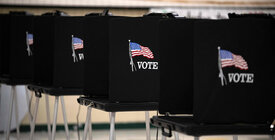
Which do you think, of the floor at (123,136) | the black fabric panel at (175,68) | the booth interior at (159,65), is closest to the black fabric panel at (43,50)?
the booth interior at (159,65)

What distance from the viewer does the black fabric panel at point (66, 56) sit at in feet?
10.0

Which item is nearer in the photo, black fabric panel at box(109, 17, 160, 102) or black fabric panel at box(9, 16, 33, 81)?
black fabric panel at box(109, 17, 160, 102)

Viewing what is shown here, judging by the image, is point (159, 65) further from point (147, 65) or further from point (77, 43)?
point (77, 43)

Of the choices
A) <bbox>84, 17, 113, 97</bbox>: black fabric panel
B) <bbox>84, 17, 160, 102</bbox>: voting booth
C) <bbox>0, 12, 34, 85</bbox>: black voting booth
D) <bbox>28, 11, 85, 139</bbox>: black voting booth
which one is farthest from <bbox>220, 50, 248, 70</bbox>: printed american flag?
<bbox>0, 12, 34, 85</bbox>: black voting booth

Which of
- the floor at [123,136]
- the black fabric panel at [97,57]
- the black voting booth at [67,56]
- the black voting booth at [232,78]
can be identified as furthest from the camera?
the floor at [123,136]

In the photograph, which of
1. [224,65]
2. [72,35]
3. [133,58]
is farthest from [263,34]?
[72,35]

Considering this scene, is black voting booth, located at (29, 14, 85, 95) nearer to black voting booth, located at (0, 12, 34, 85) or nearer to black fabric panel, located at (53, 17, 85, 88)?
black fabric panel, located at (53, 17, 85, 88)

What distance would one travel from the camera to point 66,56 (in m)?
3.07

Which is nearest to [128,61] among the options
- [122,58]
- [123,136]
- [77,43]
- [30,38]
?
[122,58]

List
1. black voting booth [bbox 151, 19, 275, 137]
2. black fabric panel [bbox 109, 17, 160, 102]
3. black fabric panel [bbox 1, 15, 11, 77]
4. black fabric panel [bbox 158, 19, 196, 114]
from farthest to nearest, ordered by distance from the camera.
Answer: black fabric panel [bbox 1, 15, 11, 77] → black fabric panel [bbox 109, 17, 160, 102] → black fabric panel [bbox 158, 19, 196, 114] → black voting booth [bbox 151, 19, 275, 137]

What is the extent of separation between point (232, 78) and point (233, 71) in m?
0.03

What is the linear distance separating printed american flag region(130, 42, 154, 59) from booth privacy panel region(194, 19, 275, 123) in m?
0.71

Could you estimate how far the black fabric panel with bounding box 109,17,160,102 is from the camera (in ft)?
8.15

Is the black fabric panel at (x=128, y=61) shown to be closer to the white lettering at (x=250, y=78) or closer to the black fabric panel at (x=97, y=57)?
the black fabric panel at (x=97, y=57)
